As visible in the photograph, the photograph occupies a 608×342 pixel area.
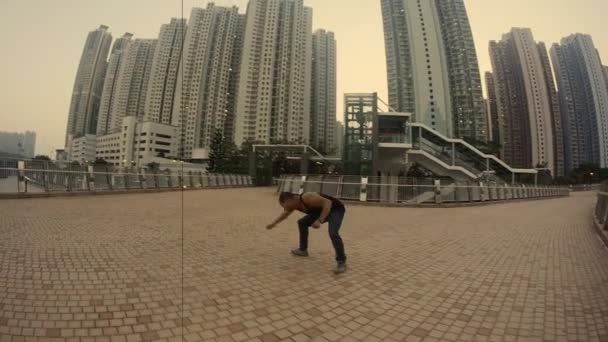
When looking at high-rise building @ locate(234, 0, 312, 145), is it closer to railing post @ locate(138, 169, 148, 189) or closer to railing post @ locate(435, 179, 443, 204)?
railing post @ locate(138, 169, 148, 189)

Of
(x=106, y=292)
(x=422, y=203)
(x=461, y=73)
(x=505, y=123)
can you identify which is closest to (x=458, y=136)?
(x=461, y=73)

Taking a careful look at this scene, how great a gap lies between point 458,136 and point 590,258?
3451 inches

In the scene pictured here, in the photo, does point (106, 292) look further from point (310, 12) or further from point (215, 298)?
point (310, 12)

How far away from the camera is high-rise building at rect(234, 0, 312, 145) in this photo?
9206 centimetres

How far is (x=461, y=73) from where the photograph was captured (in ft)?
264

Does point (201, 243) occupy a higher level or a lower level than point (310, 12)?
lower

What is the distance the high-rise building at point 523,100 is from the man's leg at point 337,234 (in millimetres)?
103873

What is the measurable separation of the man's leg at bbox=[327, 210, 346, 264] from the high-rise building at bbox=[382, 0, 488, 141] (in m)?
82.1

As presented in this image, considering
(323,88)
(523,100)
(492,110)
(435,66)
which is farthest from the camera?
(323,88)

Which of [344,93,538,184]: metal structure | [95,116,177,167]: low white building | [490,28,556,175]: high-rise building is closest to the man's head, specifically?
[344,93,538,184]: metal structure

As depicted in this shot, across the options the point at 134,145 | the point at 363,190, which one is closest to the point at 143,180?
the point at 363,190

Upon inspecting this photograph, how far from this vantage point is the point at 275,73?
95.3m

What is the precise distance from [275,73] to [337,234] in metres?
98.3

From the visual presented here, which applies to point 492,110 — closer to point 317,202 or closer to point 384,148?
point 384,148
